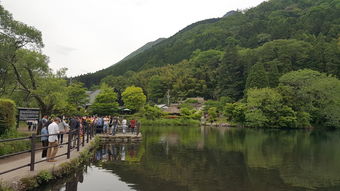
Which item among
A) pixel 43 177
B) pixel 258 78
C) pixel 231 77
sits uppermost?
pixel 231 77

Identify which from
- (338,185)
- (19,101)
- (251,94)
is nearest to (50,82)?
(19,101)

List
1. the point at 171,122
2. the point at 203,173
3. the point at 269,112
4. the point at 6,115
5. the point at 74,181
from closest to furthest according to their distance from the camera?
the point at 74,181, the point at 203,173, the point at 6,115, the point at 269,112, the point at 171,122

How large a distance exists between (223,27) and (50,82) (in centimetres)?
11364

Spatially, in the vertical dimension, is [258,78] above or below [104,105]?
above

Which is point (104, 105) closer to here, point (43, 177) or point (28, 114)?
point (28, 114)

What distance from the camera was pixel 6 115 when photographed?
10891mm

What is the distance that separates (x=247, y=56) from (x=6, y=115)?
6153 centimetres

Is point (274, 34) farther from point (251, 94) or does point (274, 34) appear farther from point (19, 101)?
point (19, 101)

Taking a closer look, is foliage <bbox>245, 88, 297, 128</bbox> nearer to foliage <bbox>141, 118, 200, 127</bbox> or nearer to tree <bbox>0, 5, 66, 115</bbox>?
foliage <bbox>141, 118, 200, 127</bbox>

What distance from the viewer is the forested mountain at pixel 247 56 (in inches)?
2221

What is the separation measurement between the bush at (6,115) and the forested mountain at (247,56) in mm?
44101

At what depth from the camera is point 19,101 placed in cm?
2002

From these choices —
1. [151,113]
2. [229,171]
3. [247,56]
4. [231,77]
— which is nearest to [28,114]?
[229,171]

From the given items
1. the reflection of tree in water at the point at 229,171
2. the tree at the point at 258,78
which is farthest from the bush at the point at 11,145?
the tree at the point at 258,78
